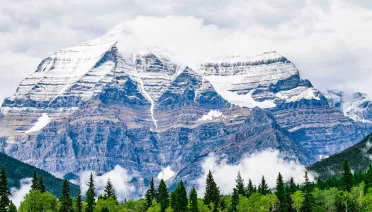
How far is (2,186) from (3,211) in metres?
6.35

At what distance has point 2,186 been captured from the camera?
652 feet

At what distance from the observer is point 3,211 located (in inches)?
7667
